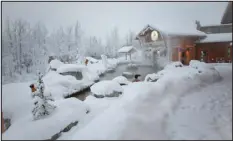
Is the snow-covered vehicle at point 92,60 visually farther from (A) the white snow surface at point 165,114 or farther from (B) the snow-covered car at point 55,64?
(A) the white snow surface at point 165,114

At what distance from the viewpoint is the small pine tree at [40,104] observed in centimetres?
398

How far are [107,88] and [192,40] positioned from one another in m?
2.16

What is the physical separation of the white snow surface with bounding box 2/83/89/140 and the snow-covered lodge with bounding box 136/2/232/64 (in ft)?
7.47

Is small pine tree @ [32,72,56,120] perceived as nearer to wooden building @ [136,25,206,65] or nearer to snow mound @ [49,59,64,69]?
snow mound @ [49,59,64,69]

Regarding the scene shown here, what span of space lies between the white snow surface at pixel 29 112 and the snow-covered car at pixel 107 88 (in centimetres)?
50

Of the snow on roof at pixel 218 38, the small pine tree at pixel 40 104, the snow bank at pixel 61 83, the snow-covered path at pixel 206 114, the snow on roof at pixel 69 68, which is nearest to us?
the snow-covered path at pixel 206 114

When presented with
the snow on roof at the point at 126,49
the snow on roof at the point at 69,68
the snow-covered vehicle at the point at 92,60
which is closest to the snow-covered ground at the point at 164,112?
the snow-covered vehicle at the point at 92,60

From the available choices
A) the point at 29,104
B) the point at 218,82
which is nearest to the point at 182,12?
the point at 218,82

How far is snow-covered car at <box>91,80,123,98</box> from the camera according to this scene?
171 inches

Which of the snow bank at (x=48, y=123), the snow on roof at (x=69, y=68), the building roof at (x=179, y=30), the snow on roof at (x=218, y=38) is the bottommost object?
the snow bank at (x=48, y=123)

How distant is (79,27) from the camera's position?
4.01 metres

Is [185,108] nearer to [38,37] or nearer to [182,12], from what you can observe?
[182,12]

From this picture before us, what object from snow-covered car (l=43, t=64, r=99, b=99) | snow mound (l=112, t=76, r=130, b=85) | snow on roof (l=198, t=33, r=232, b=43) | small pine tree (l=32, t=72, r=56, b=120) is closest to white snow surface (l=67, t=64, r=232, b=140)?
snow on roof (l=198, t=33, r=232, b=43)

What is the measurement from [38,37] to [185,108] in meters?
3.16
